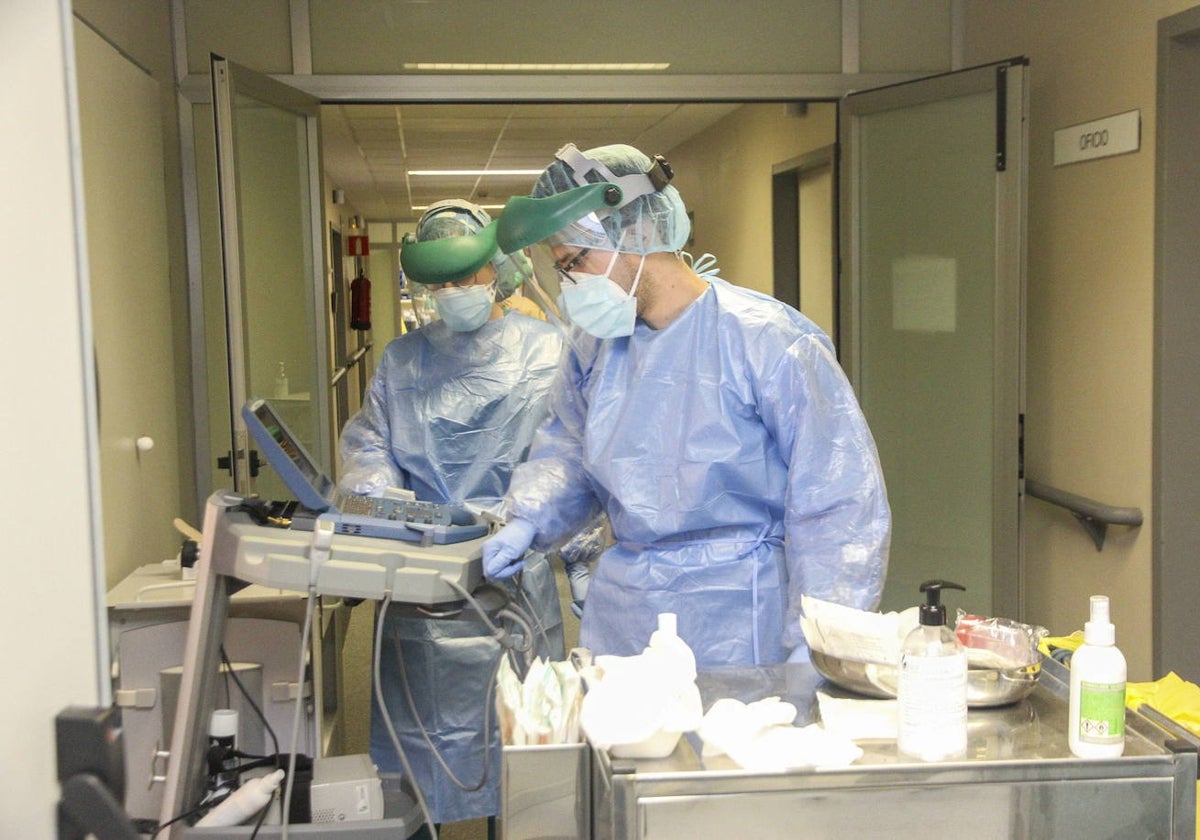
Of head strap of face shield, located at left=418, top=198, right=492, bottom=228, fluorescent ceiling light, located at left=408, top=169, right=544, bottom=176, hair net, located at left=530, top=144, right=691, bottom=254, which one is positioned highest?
fluorescent ceiling light, located at left=408, top=169, right=544, bottom=176

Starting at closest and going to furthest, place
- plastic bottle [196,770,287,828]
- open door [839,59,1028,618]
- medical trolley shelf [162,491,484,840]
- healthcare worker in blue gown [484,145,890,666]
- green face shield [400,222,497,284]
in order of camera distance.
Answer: medical trolley shelf [162,491,484,840] → plastic bottle [196,770,287,828] → healthcare worker in blue gown [484,145,890,666] → green face shield [400,222,497,284] → open door [839,59,1028,618]

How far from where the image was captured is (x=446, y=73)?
3479 millimetres

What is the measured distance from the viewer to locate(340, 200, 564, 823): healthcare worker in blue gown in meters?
2.57

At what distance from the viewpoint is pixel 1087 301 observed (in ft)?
10.2

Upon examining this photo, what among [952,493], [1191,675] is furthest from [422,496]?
[1191,675]

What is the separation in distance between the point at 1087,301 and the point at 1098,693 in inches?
87.2

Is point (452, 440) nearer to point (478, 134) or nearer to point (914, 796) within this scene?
point (914, 796)

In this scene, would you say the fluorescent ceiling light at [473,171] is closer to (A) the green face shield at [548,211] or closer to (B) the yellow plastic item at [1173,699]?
(A) the green face shield at [548,211]

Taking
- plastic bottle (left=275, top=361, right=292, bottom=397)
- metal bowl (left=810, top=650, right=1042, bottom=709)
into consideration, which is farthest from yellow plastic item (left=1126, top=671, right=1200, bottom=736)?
plastic bottle (left=275, top=361, right=292, bottom=397)

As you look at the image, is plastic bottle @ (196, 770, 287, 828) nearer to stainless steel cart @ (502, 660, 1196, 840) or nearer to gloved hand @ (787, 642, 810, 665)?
stainless steel cart @ (502, 660, 1196, 840)

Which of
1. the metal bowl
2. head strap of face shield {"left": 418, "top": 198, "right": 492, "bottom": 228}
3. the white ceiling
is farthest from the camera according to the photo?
the white ceiling

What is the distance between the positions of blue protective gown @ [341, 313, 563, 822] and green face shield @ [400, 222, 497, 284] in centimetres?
19

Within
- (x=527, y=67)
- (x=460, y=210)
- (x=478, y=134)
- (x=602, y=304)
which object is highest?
(x=478, y=134)

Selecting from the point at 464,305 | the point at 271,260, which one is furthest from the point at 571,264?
the point at 271,260
